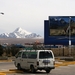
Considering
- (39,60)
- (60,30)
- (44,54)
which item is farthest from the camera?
(60,30)

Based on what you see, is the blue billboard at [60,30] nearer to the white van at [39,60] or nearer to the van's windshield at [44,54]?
the white van at [39,60]

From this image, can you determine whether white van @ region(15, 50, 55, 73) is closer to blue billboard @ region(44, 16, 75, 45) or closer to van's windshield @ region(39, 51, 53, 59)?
van's windshield @ region(39, 51, 53, 59)

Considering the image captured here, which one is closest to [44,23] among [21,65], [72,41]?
[72,41]

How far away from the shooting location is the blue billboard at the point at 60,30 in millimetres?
69062

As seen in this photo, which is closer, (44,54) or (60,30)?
(44,54)

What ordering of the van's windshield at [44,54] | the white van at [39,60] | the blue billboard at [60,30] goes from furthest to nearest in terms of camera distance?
the blue billboard at [60,30], the van's windshield at [44,54], the white van at [39,60]

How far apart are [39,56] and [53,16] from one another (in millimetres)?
47030

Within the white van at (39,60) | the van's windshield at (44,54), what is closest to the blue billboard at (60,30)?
the white van at (39,60)

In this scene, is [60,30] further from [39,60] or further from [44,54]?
[39,60]

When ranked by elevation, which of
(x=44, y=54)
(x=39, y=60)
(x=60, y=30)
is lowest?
(x=39, y=60)

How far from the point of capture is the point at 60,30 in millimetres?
70250

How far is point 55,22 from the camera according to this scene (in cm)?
6962

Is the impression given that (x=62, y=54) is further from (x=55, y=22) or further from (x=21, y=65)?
(x=21, y=65)

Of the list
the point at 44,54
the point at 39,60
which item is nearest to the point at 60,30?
the point at 44,54
